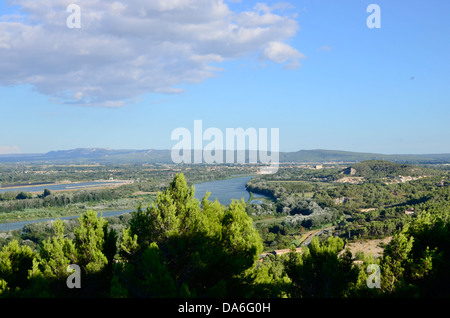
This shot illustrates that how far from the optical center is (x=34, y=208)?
57281 mm

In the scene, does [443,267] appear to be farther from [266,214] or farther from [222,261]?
[266,214]

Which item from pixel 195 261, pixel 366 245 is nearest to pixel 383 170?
pixel 366 245

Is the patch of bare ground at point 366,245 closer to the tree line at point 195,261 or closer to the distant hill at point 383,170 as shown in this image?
the tree line at point 195,261

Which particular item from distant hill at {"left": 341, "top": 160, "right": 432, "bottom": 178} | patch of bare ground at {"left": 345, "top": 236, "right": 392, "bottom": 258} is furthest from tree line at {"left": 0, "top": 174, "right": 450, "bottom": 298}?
distant hill at {"left": 341, "top": 160, "right": 432, "bottom": 178}

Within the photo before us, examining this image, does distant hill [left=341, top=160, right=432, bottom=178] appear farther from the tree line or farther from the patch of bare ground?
the tree line

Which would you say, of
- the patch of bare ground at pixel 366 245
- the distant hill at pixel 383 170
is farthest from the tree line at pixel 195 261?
the distant hill at pixel 383 170

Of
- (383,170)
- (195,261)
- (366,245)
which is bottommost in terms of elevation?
(366,245)

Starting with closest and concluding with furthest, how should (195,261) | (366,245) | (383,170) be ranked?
(195,261)
(366,245)
(383,170)

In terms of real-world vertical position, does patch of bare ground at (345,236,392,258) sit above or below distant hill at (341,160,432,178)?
below

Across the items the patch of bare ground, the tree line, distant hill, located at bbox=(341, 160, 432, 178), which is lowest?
the patch of bare ground

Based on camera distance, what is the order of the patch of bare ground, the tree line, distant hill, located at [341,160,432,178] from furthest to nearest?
distant hill, located at [341,160,432,178], the patch of bare ground, the tree line

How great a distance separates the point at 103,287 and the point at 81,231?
1425 mm

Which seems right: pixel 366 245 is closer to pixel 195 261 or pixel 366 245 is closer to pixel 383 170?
pixel 195 261

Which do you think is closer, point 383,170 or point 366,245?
point 366,245
